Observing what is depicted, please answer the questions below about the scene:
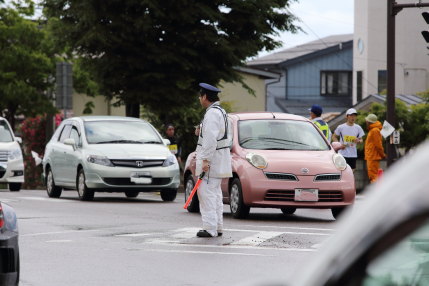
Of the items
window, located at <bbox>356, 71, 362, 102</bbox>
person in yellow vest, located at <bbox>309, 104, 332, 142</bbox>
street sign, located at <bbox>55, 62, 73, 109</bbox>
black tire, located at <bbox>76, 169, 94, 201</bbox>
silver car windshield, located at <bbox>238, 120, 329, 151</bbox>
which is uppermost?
window, located at <bbox>356, 71, 362, 102</bbox>

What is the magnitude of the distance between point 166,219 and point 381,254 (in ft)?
45.9

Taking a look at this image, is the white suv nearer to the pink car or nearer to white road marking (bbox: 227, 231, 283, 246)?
the pink car

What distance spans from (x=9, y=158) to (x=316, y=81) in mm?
52701

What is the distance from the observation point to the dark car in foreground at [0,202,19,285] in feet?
24.2

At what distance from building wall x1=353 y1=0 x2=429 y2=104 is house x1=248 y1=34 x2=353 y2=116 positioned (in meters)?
14.6

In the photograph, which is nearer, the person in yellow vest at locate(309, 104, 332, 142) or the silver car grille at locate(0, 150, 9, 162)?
the person in yellow vest at locate(309, 104, 332, 142)

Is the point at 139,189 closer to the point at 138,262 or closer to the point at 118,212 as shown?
the point at 118,212

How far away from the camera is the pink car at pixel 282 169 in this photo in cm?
1527

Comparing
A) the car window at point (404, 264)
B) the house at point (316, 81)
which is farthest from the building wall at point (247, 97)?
the car window at point (404, 264)

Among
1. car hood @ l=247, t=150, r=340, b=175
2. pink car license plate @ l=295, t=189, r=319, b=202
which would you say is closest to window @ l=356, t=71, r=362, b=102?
car hood @ l=247, t=150, r=340, b=175

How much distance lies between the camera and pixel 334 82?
7688cm

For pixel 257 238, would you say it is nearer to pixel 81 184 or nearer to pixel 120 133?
pixel 81 184

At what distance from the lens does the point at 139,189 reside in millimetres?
19984

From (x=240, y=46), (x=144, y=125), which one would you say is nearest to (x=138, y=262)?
(x=144, y=125)
